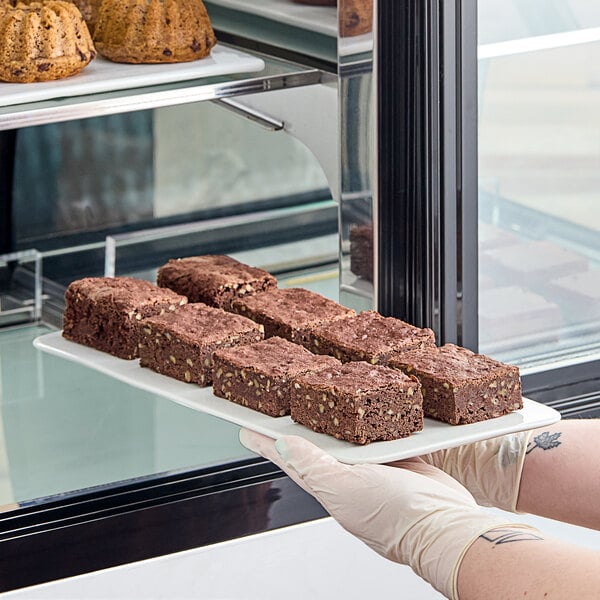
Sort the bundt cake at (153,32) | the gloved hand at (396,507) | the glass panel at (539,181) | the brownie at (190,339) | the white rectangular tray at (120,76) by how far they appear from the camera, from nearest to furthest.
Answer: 1. the gloved hand at (396,507)
2. the brownie at (190,339)
3. the white rectangular tray at (120,76)
4. the bundt cake at (153,32)
5. the glass panel at (539,181)

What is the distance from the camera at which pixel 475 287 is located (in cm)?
164

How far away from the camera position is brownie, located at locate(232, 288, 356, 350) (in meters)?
1.43

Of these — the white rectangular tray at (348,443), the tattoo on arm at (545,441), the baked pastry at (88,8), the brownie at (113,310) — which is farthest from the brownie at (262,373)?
the baked pastry at (88,8)

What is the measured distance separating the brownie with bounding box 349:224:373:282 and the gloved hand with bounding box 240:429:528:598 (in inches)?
15.6

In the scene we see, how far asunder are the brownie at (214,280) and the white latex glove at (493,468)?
311mm

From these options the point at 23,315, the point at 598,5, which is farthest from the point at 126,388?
the point at 598,5

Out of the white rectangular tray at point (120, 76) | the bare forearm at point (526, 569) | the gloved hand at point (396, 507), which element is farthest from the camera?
the white rectangular tray at point (120, 76)

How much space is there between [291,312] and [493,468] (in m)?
0.29

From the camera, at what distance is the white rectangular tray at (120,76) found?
146cm

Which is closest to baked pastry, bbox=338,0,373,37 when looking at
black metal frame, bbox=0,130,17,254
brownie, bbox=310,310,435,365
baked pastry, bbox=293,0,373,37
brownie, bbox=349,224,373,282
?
baked pastry, bbox=293,0,373,37

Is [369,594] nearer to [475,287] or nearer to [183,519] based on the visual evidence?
[183,519]

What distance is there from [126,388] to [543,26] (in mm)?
852

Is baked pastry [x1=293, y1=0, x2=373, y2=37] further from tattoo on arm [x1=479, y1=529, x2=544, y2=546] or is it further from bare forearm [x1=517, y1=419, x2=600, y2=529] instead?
tattoo on arm [x1=479, y1=529, x2=544, y2=546]

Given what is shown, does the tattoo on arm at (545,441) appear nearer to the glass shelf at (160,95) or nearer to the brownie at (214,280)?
the brownie at (214,280)
